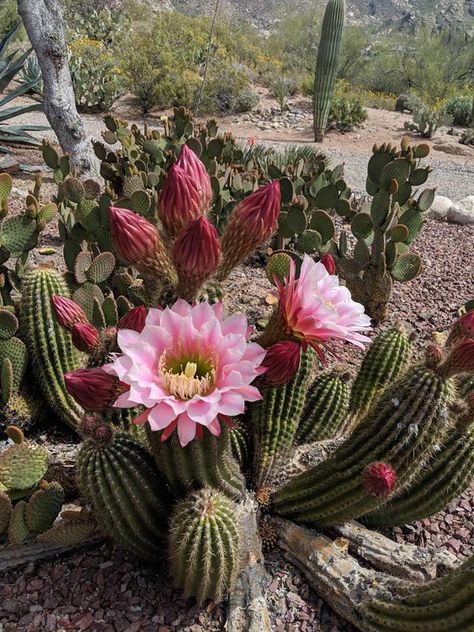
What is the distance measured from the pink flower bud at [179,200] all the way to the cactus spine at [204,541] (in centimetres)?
65

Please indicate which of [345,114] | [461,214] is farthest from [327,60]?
[461,214]

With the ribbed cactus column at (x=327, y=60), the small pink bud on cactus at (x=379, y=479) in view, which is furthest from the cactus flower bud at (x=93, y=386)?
the ribbed cactus column at (x=327, y=60)

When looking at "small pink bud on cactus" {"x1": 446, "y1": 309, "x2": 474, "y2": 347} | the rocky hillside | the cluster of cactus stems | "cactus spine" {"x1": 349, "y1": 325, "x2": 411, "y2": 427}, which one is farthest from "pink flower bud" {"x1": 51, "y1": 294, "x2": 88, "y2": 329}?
the rocky hillside

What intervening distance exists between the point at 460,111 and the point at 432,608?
1387cm

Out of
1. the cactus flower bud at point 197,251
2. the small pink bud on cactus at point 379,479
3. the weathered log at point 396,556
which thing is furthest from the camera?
the weathered log at point 396,556

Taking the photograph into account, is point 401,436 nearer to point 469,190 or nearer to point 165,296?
point 165,296

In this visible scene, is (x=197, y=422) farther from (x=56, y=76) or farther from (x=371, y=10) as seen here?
(x=371, y=10)

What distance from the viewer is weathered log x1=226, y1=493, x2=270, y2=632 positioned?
1.47m

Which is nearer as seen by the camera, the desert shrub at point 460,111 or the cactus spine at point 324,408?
the cactus spine at point 324,408

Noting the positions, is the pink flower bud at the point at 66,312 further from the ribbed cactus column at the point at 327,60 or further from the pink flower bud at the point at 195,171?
the ribbed cactus column at the point at 327,60

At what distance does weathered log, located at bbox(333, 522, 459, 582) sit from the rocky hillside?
35.6 meters

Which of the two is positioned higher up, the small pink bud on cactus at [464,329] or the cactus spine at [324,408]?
the small pink bud on cactus at [464,329]

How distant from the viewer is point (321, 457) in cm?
195

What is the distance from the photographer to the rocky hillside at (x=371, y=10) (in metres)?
36.4
